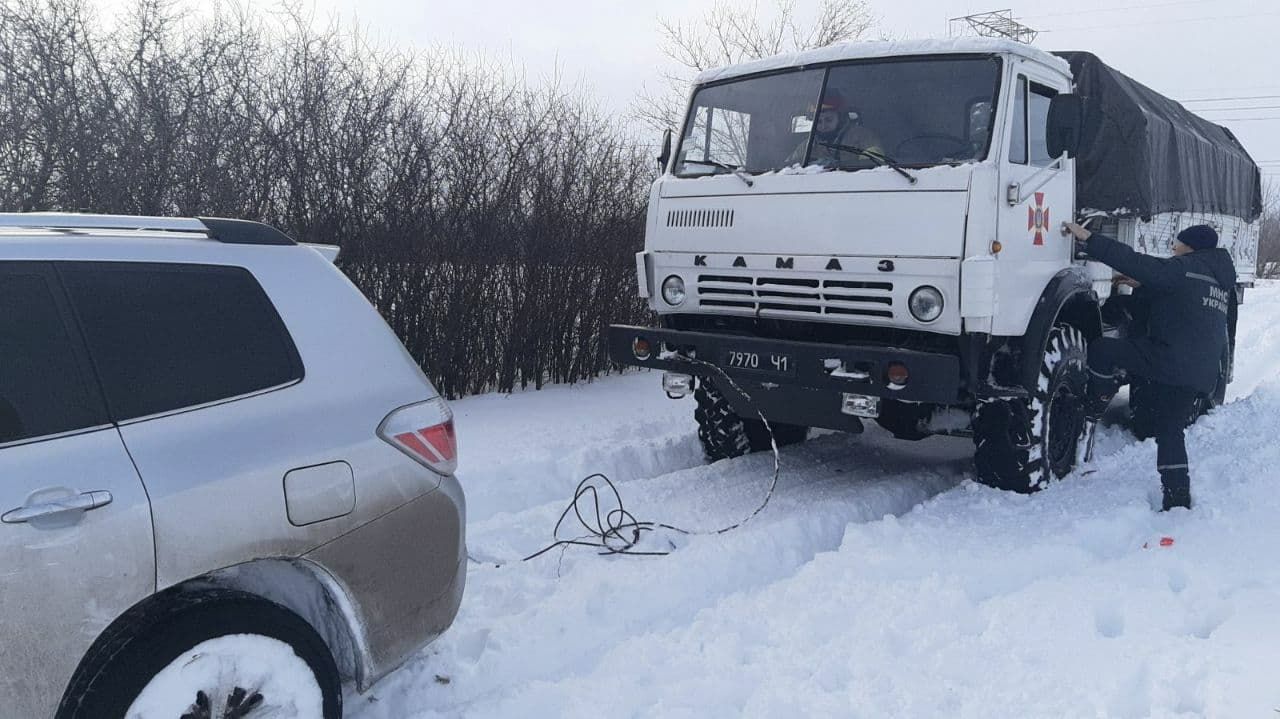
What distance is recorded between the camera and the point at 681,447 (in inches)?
285

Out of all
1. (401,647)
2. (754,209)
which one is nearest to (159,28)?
(754,209)

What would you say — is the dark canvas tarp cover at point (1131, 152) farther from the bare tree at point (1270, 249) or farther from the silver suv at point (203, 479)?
the bare tree at point (1270, 249)

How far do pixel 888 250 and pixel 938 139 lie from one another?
0.76 meters

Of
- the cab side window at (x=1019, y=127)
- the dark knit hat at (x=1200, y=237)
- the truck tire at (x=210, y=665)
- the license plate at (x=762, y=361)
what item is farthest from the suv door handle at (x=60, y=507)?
the dark knit hat at (x=1200, y=237)

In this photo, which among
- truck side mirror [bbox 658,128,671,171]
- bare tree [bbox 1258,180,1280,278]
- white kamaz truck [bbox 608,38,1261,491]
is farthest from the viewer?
bare tree [bbox 1258,180,1280,278]

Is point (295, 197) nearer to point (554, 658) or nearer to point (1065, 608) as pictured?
point (554, 658)

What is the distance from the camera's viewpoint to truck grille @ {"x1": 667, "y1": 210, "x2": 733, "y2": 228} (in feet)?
18.4

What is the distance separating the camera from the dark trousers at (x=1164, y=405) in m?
5.47

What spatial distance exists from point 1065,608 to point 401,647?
2869mm

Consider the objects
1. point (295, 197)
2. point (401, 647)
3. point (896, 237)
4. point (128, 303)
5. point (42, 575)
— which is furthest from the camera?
point (295, 197)

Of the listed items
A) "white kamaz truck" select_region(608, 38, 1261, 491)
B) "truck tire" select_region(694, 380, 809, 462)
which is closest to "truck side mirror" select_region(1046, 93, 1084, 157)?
"white kamaz truck" select_region(608, 38, 1261, 491)

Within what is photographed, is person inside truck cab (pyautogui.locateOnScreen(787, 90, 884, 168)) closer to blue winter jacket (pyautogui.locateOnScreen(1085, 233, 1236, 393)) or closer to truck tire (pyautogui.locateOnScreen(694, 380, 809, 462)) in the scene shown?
blue winter jacket (pyautogui.locateOnScreen(1085, 233, 1236, 393))

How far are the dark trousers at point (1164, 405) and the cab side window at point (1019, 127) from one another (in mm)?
1491

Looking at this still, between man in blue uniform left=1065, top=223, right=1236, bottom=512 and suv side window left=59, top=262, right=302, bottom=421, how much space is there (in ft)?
16.7
